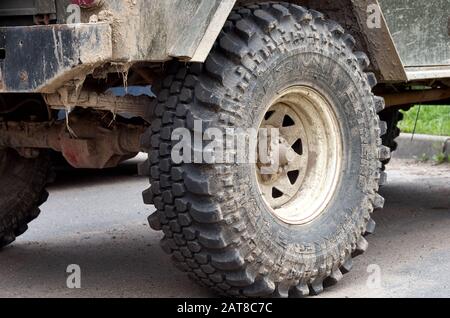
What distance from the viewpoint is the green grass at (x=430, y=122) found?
10125mm

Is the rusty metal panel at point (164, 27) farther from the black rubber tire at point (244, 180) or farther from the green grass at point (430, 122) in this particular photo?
the green grass at point (430, 122)

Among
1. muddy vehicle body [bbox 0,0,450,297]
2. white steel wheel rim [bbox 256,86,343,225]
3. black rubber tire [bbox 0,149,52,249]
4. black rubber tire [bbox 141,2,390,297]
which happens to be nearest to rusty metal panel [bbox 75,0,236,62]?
muddy vehicle body [bbox 0,0,450,297]

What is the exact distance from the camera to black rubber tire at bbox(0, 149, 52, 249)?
17.9 ft

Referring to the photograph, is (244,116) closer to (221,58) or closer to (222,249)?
(221,58)

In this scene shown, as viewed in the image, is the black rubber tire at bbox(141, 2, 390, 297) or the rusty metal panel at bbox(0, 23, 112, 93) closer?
the rusty metal panel at bbox(0, 23, 112, 93)

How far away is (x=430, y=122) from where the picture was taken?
10.4 metres

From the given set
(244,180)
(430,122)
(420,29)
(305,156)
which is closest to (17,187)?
(305,156)

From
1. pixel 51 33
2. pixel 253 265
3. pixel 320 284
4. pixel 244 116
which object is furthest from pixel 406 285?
pixel 51 33

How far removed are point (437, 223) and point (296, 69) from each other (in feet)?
7.66

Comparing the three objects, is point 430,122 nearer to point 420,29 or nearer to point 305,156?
point 420,29

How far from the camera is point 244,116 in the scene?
4.00 m

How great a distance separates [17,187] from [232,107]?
1986 millimetres

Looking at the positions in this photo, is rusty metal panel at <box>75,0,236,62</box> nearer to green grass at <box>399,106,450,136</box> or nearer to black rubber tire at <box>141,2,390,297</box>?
black rubber tire at <box>141,2,390,297</box>

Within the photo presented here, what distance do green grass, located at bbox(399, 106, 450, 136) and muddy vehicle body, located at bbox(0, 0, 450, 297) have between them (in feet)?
16.8
